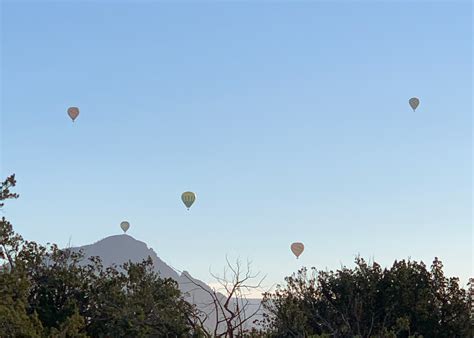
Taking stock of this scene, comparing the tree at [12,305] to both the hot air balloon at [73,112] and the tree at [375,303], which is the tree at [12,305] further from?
the hot air balloon at [73,112]

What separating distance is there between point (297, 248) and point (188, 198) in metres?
10.1

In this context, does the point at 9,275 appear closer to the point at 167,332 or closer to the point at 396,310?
the point at 167,332

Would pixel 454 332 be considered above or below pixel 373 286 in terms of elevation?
below

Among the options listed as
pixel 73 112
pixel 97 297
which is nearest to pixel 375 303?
pixel 97 297

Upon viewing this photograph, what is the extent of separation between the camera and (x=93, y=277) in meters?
43.2

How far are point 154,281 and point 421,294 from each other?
621 inches

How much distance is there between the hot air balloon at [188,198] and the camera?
196ft

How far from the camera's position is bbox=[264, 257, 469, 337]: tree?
3947 centimetres

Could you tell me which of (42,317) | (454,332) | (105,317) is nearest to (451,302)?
(454,332)

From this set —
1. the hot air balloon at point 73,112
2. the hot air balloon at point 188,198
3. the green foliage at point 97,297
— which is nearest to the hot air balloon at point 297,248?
the hot air balloon at point 188,198

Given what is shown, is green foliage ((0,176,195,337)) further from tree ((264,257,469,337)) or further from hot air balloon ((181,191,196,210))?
hot air balloon ((181,191,196,210))

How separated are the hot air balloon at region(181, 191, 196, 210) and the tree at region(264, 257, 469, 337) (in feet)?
57.8

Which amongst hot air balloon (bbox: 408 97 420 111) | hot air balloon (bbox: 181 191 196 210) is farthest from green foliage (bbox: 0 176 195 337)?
hot air balloon (bbox: 408 97 420 111)

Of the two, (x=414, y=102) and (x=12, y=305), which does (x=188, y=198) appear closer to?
(x=414, y=102)
